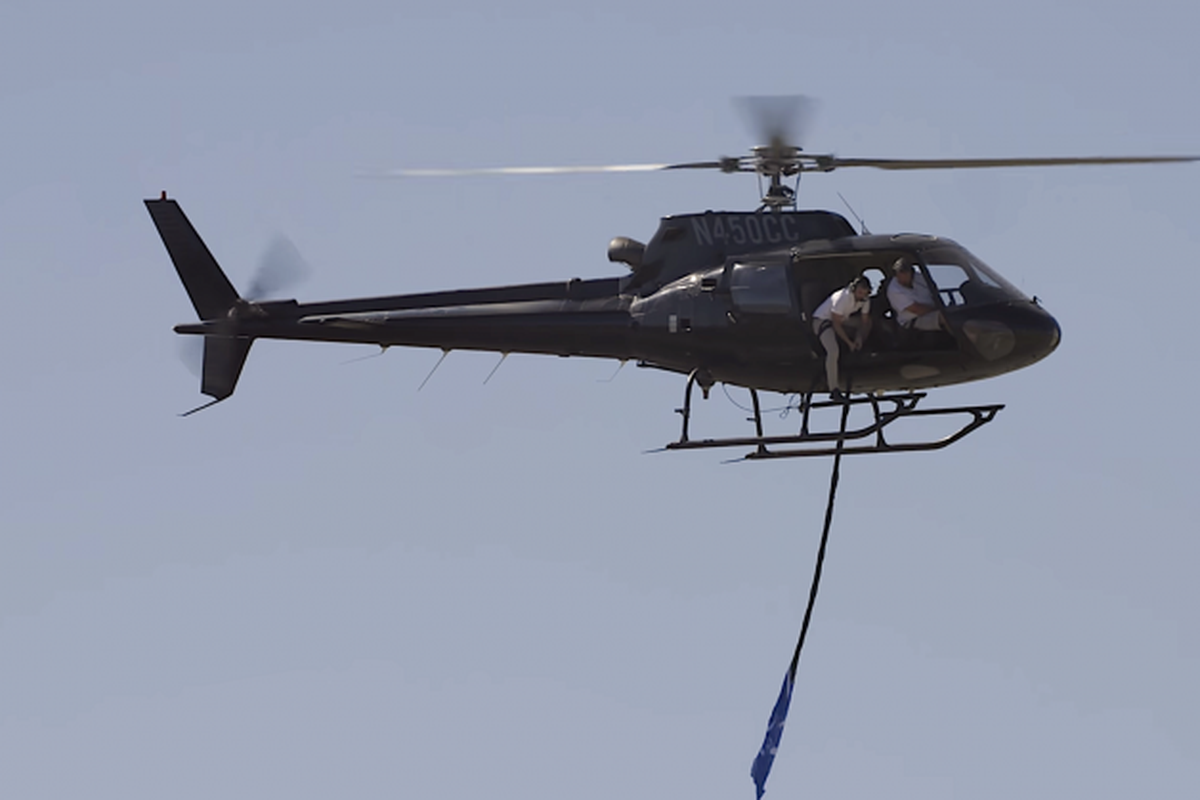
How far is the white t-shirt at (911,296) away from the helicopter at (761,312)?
0.25 ft

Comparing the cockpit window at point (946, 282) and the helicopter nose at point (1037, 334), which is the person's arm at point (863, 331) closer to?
the cockpit window at point (946, 282)

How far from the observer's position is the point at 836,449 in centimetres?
2308

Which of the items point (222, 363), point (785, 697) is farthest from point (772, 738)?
point (222, 363)

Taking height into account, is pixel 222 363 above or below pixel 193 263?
below

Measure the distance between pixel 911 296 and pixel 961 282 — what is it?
0.51 meters

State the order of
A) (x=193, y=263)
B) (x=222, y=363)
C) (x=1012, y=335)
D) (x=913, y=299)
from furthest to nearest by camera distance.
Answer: (x=193, y=263)
(x=222, y=363)
(x=913, y=299)
(x=1012, y=335)

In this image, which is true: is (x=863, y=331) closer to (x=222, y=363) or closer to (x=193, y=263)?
(x=222, y=363)

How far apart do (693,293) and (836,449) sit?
2.30 m

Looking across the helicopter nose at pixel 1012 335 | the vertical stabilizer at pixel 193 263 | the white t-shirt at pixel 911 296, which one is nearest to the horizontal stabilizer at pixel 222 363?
the vertical stabilizer at pixel 193 263

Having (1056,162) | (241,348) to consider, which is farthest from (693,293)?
(241,348)

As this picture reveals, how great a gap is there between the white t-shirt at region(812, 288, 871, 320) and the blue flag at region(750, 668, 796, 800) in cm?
397

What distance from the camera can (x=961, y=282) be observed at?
74.9ft

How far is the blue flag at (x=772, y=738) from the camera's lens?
23.6 metres

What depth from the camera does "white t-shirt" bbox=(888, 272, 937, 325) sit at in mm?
22797
